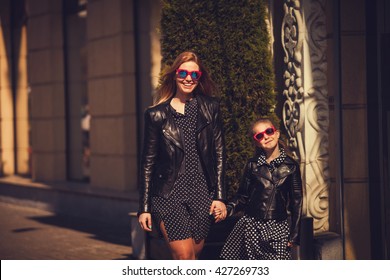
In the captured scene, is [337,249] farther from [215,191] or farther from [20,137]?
[20,137]

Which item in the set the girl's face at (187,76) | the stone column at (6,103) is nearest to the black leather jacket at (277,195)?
the girl's face at (187,76)

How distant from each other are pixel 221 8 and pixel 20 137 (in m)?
11.2

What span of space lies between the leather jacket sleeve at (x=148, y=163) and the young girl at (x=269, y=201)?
643mm

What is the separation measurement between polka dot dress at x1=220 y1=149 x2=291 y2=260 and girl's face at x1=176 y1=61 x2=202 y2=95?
2.67 feet

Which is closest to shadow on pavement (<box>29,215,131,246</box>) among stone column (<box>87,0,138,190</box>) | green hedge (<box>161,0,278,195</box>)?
stone column (<box>87,0,138,190</box>)

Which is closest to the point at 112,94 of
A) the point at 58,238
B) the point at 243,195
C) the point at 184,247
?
the point at 58,238

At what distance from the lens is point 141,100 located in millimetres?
13461

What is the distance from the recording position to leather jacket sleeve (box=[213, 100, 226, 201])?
18.0ft

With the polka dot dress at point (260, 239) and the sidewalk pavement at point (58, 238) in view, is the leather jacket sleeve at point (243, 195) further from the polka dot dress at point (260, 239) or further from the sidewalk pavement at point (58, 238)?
the sidewalk pavement at point (58, 238)

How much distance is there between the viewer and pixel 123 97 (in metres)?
13.4

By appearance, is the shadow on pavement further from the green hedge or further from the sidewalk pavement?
the green hedge

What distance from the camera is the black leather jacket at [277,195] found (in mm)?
5820

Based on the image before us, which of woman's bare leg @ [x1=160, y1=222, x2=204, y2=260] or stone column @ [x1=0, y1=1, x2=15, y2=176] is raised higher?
stone column @ [x1=0, y1=1, x2=15, y2=176]
